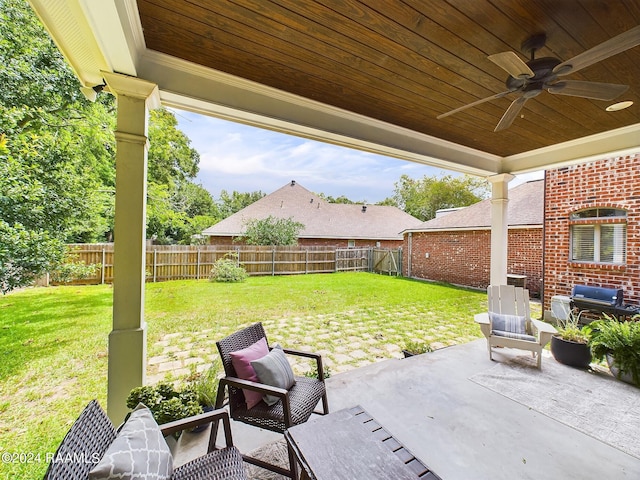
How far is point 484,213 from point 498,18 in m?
9.43

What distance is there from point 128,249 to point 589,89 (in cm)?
346

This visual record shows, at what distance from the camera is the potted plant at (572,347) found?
10.8 feet

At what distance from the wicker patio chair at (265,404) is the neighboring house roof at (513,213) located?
27.3 ft

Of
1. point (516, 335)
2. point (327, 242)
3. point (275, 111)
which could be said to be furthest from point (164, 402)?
point (327, 242)

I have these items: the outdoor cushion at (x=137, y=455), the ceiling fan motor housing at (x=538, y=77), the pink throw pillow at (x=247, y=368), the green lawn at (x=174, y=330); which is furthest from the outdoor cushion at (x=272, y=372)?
the ceiling fan motor housing at (x=538, y=77)

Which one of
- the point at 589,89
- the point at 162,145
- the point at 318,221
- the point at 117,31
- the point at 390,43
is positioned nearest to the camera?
the point at 117,31

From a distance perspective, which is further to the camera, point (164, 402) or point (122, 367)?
point (122, 367)

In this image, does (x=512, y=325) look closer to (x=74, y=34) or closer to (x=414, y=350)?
(x=414, y=350)

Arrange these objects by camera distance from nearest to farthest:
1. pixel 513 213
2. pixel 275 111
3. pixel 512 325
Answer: pixel 275 111
pixel 512 325
pixel 513 213

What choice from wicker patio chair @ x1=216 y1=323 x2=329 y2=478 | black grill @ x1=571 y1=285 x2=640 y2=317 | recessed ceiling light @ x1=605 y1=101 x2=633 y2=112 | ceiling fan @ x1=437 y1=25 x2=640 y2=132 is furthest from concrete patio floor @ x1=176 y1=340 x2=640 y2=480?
black grill @ x1=571 y1=285 x2=640 y2=317

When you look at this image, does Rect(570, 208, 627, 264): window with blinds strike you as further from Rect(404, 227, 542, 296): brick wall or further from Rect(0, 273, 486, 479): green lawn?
Rect(404, 227, 542, 296): brick wall

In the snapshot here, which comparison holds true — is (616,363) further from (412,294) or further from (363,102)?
(412,294)

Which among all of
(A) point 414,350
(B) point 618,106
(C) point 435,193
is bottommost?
(A) point 414,350

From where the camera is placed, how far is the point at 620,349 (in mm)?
2955
